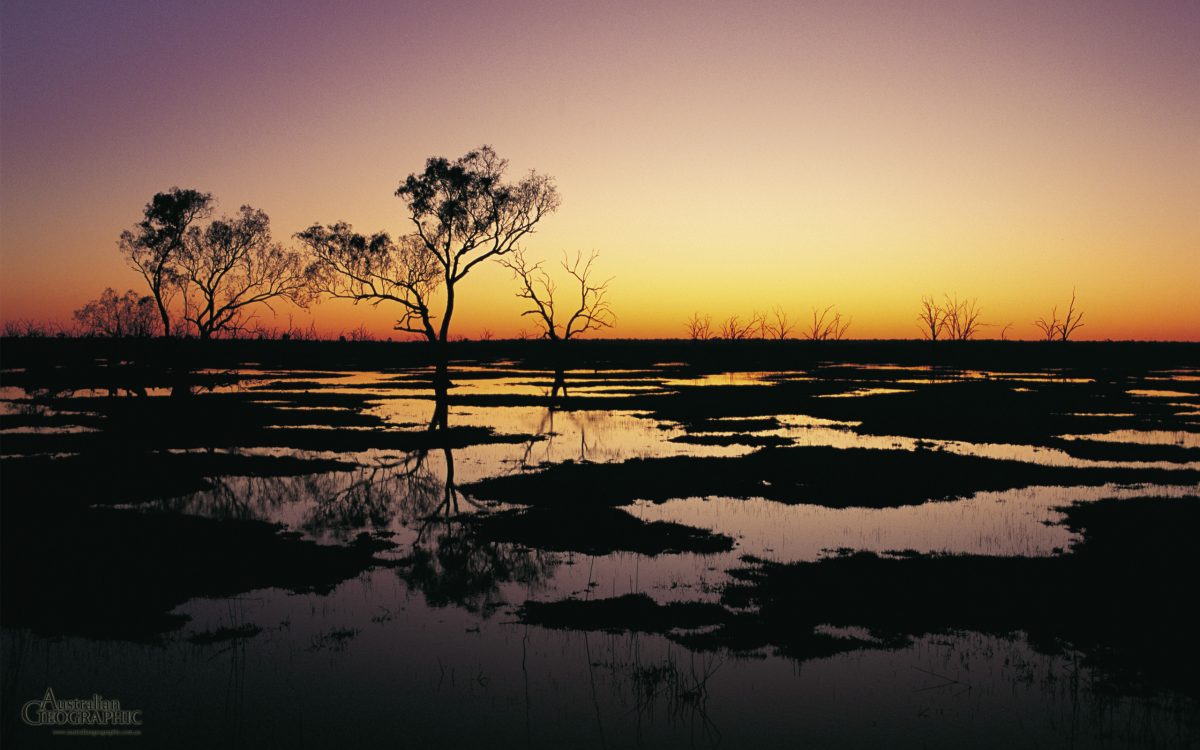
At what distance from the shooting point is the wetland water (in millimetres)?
9844

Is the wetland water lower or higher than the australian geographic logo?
Answer: higher

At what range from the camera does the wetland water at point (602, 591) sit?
9844 mm

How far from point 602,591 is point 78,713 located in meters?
7.91

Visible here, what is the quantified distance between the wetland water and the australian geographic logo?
21 cm

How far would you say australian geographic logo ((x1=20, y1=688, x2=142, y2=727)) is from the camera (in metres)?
9.50

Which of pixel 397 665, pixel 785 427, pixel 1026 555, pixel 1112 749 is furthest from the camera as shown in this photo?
pixel 785 427

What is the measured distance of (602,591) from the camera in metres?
14.3

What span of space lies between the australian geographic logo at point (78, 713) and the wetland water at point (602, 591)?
21cm

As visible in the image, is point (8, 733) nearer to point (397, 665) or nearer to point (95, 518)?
point (397, 665)

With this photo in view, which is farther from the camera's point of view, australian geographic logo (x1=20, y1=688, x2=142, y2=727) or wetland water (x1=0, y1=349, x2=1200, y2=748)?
wetland water (x1=0, y1=349, x2=1200, y2=748)

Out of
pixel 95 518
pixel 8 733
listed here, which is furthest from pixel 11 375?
pixel 8 733

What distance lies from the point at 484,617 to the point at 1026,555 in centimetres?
1116

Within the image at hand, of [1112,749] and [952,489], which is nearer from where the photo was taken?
[1112,749]

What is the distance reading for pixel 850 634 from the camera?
1227 centimetres
